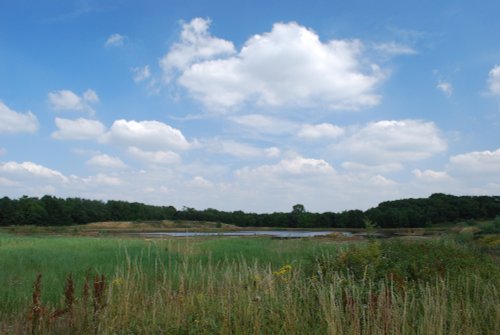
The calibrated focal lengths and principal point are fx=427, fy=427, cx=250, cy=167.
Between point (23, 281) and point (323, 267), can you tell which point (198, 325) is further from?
point (23, 281)

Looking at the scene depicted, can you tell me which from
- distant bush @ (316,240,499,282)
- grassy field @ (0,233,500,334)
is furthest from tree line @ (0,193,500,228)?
grassy field @ (0,233,500,334)

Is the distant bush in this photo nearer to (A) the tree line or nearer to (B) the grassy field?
(B) the grassy field

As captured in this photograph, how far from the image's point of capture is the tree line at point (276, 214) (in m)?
84.9

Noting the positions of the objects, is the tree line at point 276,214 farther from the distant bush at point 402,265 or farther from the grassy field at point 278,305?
the grassy field at point 278,305

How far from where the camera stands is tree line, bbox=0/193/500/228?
84.9 meters

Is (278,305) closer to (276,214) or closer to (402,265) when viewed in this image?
(402,265)

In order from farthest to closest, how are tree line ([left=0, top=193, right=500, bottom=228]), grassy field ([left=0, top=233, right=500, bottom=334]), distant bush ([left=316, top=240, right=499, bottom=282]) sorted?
1. tree line ([left=0, top=193, right=500, bottom=228])
2. distant bush ([left=316, top=240, right=499, bottom=282])
3. grassy field ([left=0, top=233, right=500, bottom=334])

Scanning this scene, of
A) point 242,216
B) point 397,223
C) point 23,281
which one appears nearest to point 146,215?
point 242,216

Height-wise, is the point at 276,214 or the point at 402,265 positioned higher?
the point at 276,214

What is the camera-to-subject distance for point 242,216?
113125 millimetres

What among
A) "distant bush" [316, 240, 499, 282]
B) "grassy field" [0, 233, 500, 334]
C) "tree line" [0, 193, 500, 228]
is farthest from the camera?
"tree line" [0, 193, 500, 228]

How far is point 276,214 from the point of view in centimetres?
11256

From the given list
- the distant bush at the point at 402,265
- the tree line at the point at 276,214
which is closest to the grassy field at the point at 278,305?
the distant bush at the point at 402,265

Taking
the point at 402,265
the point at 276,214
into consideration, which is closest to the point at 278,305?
the point at 402,265
